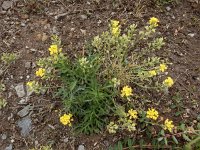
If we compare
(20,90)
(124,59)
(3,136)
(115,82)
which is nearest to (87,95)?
(115,82)

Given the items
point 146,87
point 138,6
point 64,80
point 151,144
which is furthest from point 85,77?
point 138,6

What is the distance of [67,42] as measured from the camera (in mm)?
3828

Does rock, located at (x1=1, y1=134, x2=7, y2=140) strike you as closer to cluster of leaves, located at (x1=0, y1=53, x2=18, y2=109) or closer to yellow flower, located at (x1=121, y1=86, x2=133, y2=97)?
cluster of leaves, located at (x1=0, y1=53, x2=18, y2=109)

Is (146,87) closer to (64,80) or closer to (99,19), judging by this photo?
(64,80)

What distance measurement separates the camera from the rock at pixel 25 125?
135 inches

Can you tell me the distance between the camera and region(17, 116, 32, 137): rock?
3.42 metres

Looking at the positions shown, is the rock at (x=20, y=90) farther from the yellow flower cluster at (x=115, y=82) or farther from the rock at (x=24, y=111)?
the yellow flower cluster at (x=115, y=82)

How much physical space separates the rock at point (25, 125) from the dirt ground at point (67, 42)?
0.03 metres

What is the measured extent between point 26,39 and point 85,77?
845 mm

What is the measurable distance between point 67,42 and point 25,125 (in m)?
0.86

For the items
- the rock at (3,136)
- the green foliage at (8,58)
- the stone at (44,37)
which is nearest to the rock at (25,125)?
the rock at (3,136)

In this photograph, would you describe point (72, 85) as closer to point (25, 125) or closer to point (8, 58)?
point (25, 125)

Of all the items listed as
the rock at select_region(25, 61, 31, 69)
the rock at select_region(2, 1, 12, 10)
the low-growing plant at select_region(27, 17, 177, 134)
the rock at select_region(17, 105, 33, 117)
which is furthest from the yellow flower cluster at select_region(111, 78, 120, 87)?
the rock at select_region(2, 1, 12, 10)

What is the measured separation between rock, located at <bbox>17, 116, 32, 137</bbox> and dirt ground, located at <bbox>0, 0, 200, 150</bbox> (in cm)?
3
